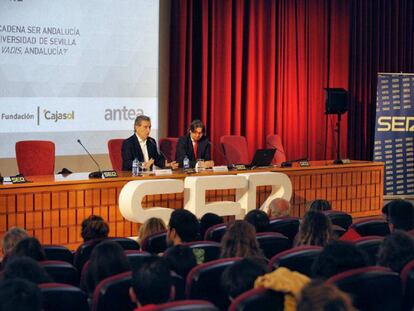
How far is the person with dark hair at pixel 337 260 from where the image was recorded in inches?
138

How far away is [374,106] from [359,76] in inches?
20.1

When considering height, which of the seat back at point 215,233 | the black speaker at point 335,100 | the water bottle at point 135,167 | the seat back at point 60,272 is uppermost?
the black speaker at point 335,100

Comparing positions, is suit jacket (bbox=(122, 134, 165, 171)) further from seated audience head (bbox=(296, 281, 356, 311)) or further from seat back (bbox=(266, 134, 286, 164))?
seated audience head (bbox=(296, 281, 356, 311))

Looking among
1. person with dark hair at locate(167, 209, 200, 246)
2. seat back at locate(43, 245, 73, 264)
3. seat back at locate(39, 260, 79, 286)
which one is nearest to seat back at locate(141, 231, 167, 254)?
person with dark hair at locate(167, 209, 200, 246)

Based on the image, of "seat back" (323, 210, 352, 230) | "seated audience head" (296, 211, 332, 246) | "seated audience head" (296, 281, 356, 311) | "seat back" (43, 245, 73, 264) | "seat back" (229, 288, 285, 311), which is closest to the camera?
"seated audience head" (296, 281, 356, 311)

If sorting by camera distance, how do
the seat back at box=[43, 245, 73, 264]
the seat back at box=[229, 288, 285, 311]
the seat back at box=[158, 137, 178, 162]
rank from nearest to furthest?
the seat back at box=[229, 288, 285, 311]
the seat back at box=[43, 245, 73, 264]
the seat back at box=[158, 137, 178, 162]

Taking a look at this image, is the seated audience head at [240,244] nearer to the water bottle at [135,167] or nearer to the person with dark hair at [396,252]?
the person with dark hair at [396,252]

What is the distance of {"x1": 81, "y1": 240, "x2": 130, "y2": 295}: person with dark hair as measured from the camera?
351 cm

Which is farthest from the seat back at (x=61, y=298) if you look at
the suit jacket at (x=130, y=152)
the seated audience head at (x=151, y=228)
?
the suit jacket at (x=130, y=152)

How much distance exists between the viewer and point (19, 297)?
8.51 feet

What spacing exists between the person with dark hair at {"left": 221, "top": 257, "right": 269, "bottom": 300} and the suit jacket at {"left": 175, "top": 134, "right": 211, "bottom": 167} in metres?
4.74

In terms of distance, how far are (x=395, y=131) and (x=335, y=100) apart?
1.55 metres

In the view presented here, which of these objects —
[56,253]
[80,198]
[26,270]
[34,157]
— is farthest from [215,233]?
[34,157]

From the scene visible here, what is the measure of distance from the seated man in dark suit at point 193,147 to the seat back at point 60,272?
4252mm
